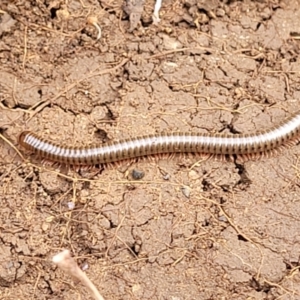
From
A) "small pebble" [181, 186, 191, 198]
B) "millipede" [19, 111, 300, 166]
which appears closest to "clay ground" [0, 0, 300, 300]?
"small pebble" [181, 186, 191, 198]

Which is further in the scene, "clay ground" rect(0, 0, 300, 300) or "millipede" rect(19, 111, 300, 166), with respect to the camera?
"millipede" rect(19, 111, 300, 166)

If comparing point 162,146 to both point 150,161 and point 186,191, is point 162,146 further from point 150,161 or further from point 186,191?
point 186,191

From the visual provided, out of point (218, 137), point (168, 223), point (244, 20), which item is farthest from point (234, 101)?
point (168, 223)

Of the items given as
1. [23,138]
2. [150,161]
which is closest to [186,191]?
[150,161]

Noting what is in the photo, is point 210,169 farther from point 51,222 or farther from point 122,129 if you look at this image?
point 51,222

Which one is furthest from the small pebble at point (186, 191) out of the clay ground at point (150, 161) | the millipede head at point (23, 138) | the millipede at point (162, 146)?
the millipede head at point (23, 138)

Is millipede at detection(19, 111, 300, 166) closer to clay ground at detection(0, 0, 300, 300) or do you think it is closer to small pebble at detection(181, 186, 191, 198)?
clay ground at detection(0, 0, 300, 300)
